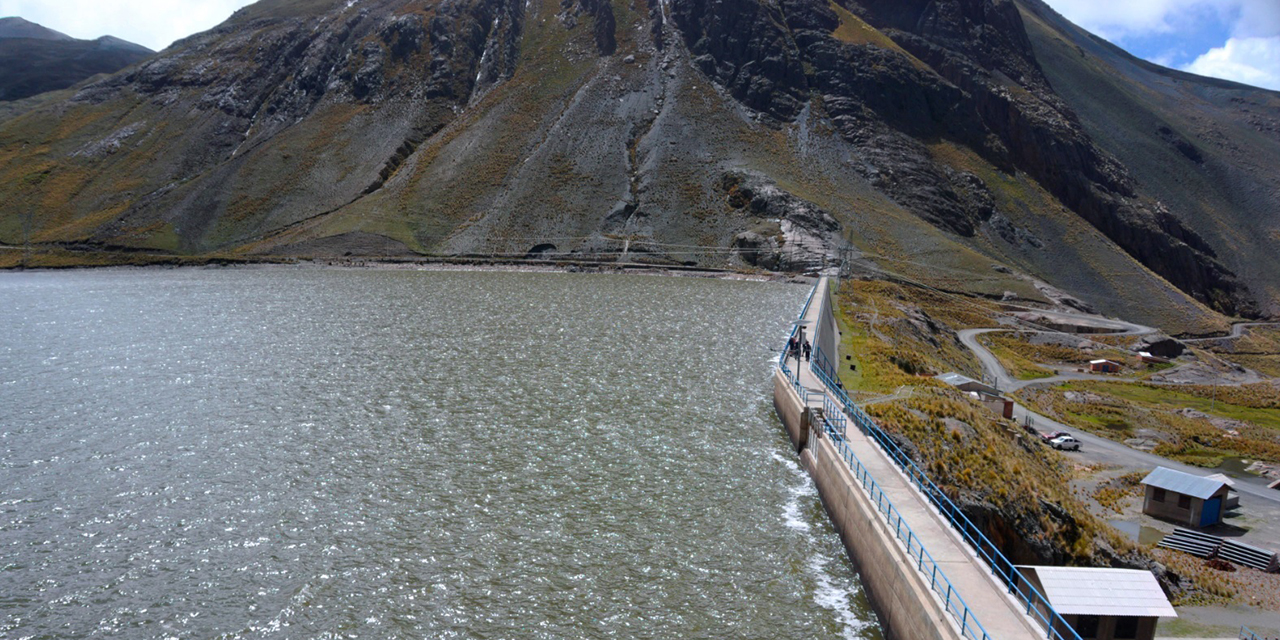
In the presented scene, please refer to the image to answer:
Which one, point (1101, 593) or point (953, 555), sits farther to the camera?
point (1101, 593)

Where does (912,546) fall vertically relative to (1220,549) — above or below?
above

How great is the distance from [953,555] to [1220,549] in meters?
19.2

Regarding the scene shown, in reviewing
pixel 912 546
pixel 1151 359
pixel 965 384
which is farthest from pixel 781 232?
pixel 912 546

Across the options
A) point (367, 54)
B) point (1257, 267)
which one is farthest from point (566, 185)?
point (1257, 267)

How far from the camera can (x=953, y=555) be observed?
16.7m

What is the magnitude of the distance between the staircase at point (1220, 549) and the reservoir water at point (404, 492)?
49.4ft

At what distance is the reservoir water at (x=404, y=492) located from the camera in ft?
58.9

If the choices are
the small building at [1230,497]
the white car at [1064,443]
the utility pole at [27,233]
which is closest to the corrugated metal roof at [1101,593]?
the small building at [1230,497]

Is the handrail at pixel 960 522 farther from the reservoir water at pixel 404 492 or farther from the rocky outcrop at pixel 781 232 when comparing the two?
the rocky outcrop at pixel 781 232

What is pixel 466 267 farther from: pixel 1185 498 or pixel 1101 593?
pixel 1101 593

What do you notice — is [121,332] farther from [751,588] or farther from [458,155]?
[458,155]

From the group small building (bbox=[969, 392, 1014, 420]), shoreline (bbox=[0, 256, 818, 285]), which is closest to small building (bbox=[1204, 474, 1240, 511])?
small building (bbox=[969, 392, 1014, 420])

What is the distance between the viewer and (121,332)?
5353 cm

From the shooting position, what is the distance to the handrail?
15.5 meters
